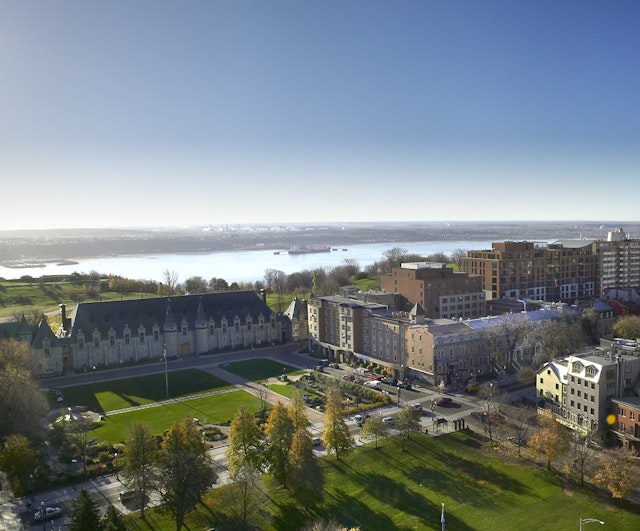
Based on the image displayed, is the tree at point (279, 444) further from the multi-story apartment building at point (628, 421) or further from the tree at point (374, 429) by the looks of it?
the multi-story apartment building at point (628, 421)

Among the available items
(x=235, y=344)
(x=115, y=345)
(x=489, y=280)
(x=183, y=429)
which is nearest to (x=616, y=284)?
(x=489, y=280)

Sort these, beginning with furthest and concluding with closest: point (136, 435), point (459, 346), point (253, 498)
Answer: point (459, 346) → point (136, 435) → point (253, 498)

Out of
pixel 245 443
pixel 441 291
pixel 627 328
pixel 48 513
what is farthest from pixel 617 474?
pixel 441 291

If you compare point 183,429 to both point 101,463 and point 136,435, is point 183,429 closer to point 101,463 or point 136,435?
point 136,435

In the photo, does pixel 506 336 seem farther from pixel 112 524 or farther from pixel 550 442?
pixel 112 524

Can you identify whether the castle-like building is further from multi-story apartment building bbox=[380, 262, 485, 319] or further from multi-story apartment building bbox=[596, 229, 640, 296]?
multi-story apartment building bbox=[596, 229, 640, 296]

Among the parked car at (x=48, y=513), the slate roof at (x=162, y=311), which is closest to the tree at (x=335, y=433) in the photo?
the parked car at (x=48, y=513)
